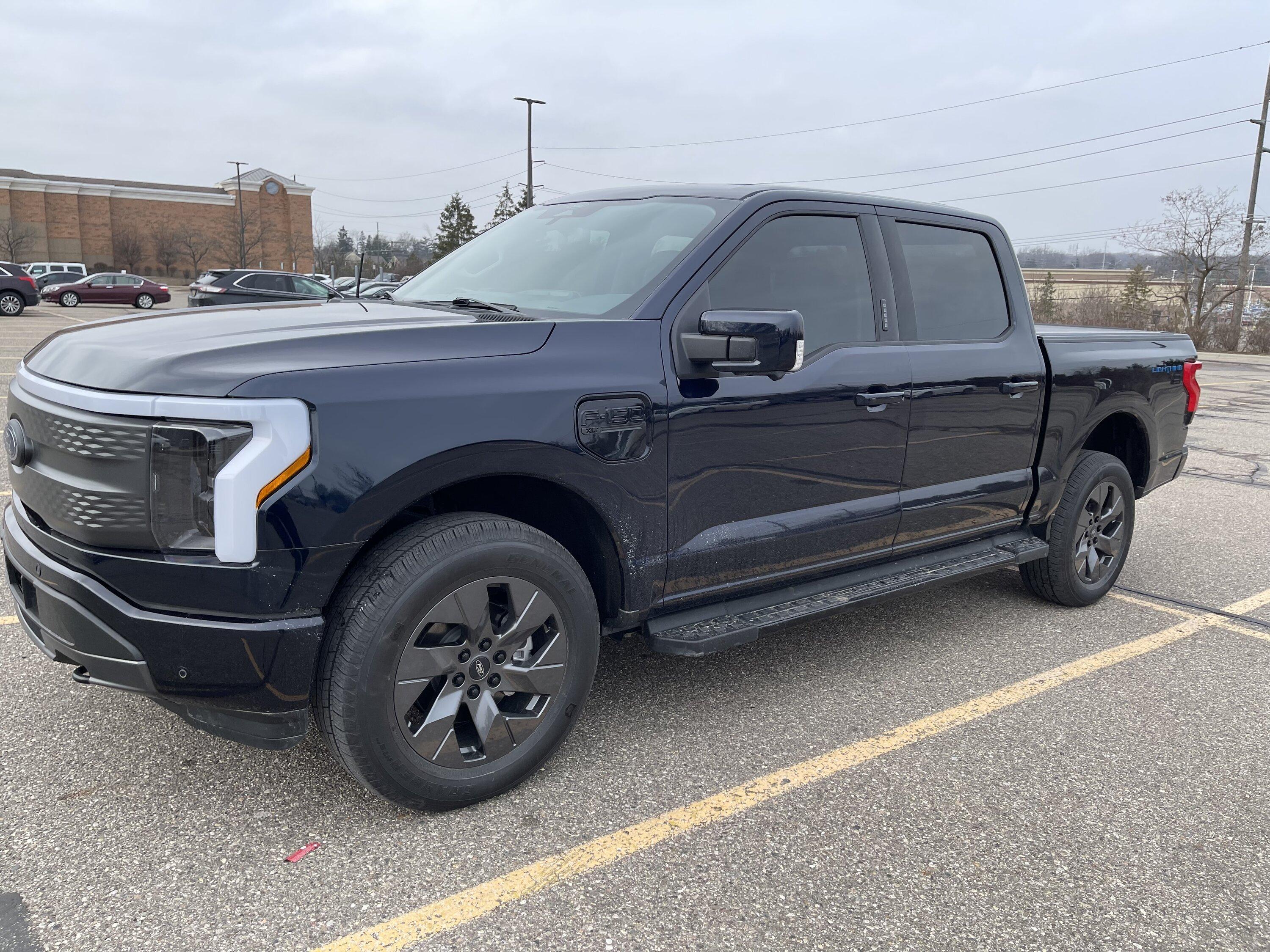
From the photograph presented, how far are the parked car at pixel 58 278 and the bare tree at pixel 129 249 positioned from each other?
40018mm

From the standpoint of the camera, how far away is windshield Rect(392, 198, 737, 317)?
326 centimetres

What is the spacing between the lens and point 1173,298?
36969 mm

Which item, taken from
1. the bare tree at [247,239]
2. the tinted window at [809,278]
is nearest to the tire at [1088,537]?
the tinted window at [809,278]

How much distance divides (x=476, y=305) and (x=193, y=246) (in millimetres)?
85050

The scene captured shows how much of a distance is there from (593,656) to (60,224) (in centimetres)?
9104

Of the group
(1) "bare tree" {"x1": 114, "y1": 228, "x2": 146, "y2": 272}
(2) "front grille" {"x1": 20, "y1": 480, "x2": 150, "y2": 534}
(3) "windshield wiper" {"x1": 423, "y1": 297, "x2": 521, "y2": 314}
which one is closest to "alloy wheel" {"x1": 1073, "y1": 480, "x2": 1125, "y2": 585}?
(3) "windshield wiper" {"x1": 423, "y1": 297, "x2": 521, "y2": 314}

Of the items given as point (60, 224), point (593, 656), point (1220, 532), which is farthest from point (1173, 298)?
point (60, 224)

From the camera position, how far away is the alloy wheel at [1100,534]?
15.5 ft

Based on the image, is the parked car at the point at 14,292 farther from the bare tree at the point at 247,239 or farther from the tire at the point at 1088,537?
the bare tree at the point at 247,239

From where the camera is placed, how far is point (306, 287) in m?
23.0

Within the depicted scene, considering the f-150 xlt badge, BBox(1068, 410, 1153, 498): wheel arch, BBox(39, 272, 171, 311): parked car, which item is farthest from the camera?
BBox(39, 272, 171, 311): parked car

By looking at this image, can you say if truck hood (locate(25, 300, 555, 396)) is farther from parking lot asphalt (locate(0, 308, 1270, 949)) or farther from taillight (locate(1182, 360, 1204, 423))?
taillight (locate(1182, 360, 1204, 423))

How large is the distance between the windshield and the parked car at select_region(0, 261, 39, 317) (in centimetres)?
2792

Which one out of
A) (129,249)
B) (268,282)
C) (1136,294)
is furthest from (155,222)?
(1136,294)
